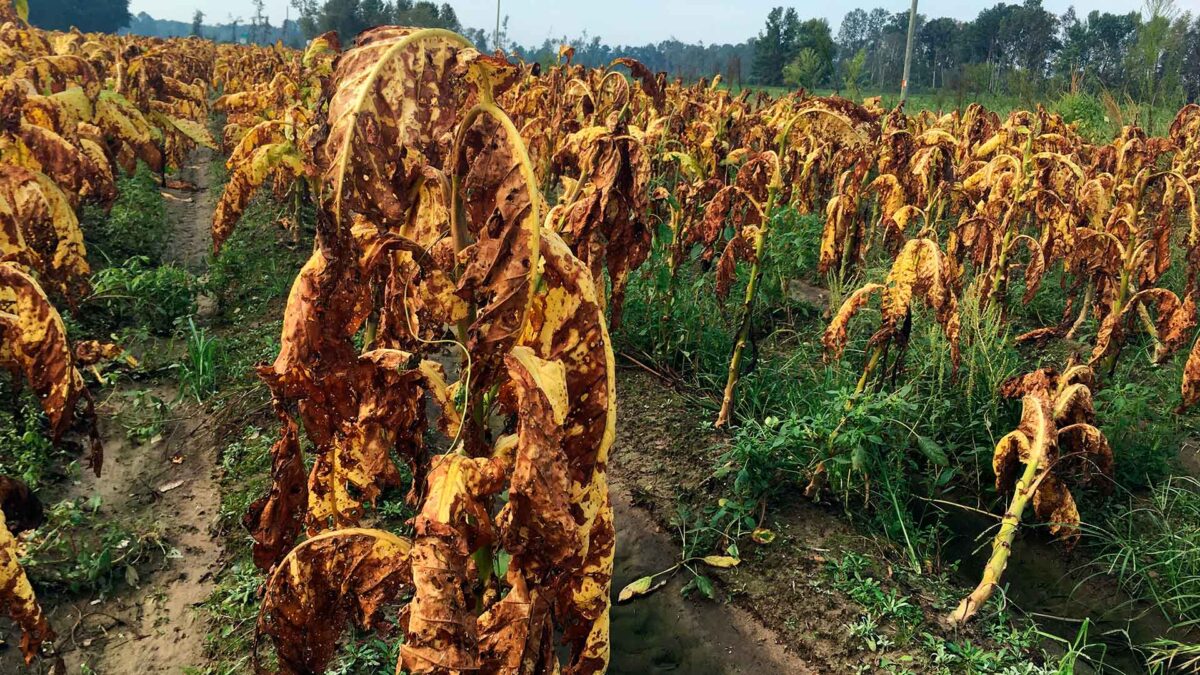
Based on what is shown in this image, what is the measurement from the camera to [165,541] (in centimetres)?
324

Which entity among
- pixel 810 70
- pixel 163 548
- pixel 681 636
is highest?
pixel 810 70

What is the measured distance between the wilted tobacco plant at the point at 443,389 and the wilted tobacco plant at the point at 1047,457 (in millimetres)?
1732

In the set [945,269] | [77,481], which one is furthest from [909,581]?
[77,481]

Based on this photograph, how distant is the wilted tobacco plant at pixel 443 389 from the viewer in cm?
128

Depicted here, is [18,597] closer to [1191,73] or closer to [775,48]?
[1191,73]

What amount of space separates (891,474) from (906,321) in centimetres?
74

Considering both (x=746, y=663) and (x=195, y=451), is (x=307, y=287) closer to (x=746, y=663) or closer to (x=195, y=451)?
(x=746, y=663)

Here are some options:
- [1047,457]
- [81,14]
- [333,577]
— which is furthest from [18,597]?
[81,14]

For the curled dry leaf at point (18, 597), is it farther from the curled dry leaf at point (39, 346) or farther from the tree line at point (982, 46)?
the tree line at point (982, 46)

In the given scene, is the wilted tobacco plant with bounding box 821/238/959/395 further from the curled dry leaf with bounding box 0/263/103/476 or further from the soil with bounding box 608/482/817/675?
the curled dry leaf with bounding box 0/263/103/476

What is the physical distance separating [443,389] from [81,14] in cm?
7229

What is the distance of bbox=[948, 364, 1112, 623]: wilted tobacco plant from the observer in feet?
9.13

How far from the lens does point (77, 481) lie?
3641mm

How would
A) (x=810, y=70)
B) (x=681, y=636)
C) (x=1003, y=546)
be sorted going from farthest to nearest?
1. (x=810, y=70)
2. (x=681, y=636)
3. (x=1003, y=546)
